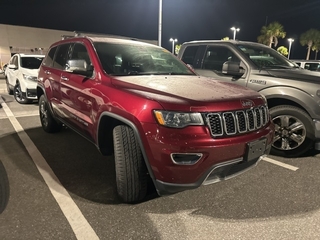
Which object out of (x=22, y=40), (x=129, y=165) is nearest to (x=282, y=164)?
(x=129, y=165)

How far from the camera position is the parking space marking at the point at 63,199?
2.28 meters

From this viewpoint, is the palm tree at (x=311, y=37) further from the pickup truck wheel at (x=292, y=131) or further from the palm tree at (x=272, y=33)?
the pickup truck wheel at (x=292, y=131)

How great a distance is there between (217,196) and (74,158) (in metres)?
2.24

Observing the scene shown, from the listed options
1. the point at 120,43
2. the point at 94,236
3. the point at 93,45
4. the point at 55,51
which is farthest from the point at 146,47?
the point at 94,236

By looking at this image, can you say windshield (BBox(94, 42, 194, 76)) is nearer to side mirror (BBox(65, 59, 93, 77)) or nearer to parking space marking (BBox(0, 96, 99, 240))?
side mirror (BBox(65, 59, 93, 77))

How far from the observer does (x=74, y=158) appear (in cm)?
392

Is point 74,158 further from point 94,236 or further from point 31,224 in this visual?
point 94,236

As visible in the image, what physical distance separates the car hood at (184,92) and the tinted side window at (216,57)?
2.15m

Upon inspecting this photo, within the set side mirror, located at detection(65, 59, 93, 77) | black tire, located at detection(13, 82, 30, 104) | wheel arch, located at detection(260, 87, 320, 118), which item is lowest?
black tire, located at detection(13, 82, 30, 104)

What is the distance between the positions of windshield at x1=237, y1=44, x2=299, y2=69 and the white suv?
20.2 ft

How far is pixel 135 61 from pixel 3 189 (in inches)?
89.7

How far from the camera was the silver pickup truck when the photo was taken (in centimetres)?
380

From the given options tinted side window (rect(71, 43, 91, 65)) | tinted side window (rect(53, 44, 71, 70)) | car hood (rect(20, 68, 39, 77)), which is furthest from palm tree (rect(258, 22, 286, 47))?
tinted side window (rect(71, 43, 91, 65))

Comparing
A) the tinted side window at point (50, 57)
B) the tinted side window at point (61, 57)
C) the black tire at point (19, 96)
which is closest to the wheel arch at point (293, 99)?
the tinted side window at point (61, 57)
